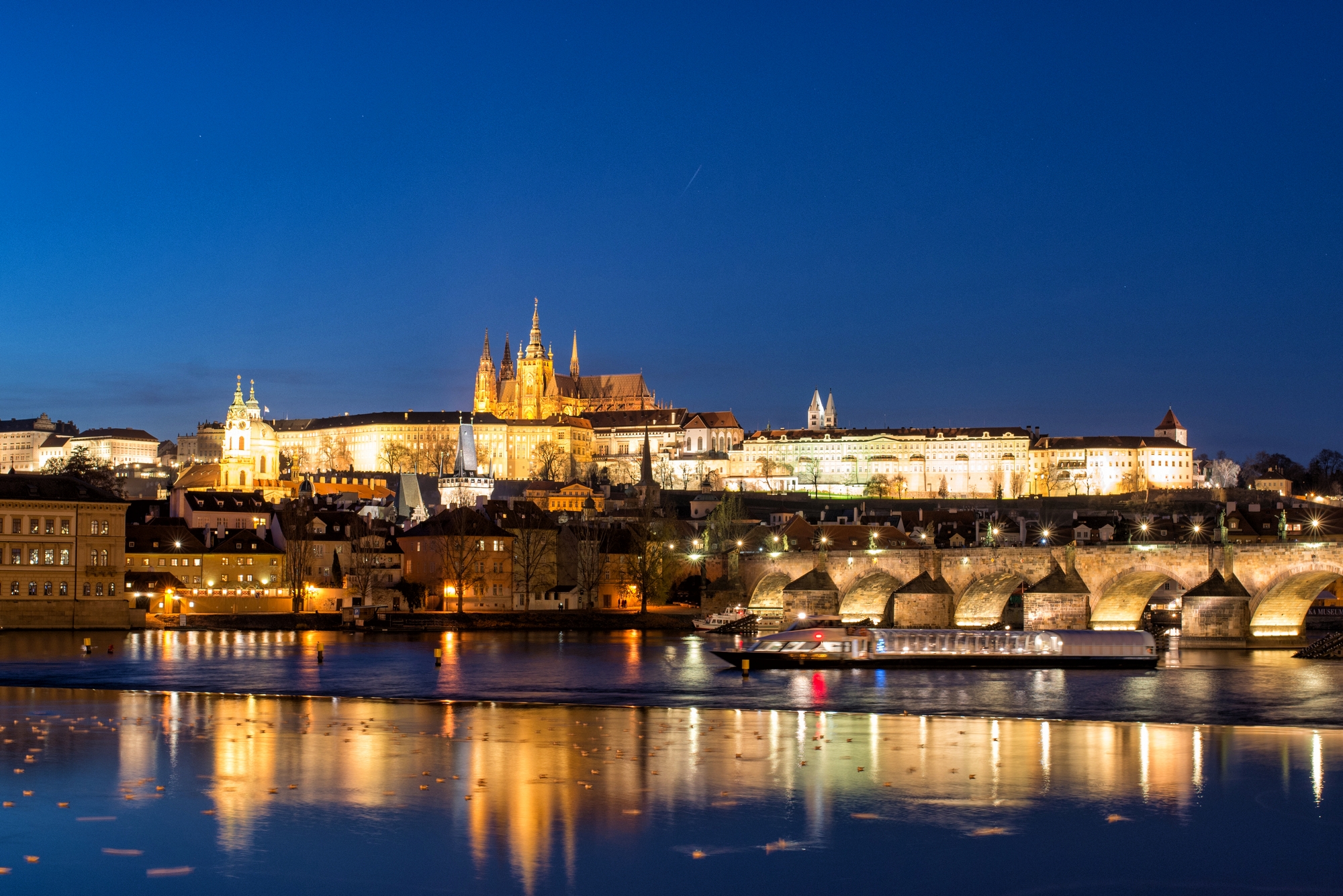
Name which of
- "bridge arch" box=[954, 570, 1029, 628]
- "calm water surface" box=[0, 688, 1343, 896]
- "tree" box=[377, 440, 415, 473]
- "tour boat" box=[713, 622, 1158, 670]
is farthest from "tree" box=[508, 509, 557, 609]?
"tree" box=[377, 440, 415, 473]

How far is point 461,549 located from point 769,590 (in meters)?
14.9

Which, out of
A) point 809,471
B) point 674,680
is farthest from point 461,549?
point 809,471

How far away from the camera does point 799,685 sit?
1496 inches

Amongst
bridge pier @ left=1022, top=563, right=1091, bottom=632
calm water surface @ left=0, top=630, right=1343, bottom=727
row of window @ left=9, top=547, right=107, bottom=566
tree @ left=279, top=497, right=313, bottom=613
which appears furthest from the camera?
tree @ left=279, top=497, right=313, bottom=613

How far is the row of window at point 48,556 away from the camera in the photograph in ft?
181

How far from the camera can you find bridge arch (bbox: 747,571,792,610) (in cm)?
6950

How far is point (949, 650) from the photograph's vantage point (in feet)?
153

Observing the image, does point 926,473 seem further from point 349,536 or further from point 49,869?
point 49,869

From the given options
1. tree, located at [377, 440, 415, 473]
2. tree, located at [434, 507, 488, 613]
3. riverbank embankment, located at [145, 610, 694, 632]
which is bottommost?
riverbank embankment, located at [145, 610, 694, 632]

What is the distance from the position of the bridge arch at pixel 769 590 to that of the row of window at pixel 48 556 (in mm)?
28728

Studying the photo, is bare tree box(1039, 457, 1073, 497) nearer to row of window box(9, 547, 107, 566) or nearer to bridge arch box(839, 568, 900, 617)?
bridge arch box(839, 568, 900, 617)

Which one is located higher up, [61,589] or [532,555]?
[532,555]

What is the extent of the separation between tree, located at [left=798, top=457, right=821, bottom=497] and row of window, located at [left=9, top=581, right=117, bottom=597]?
443 feet

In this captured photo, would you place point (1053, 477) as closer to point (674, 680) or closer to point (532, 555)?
point (532, 555)
